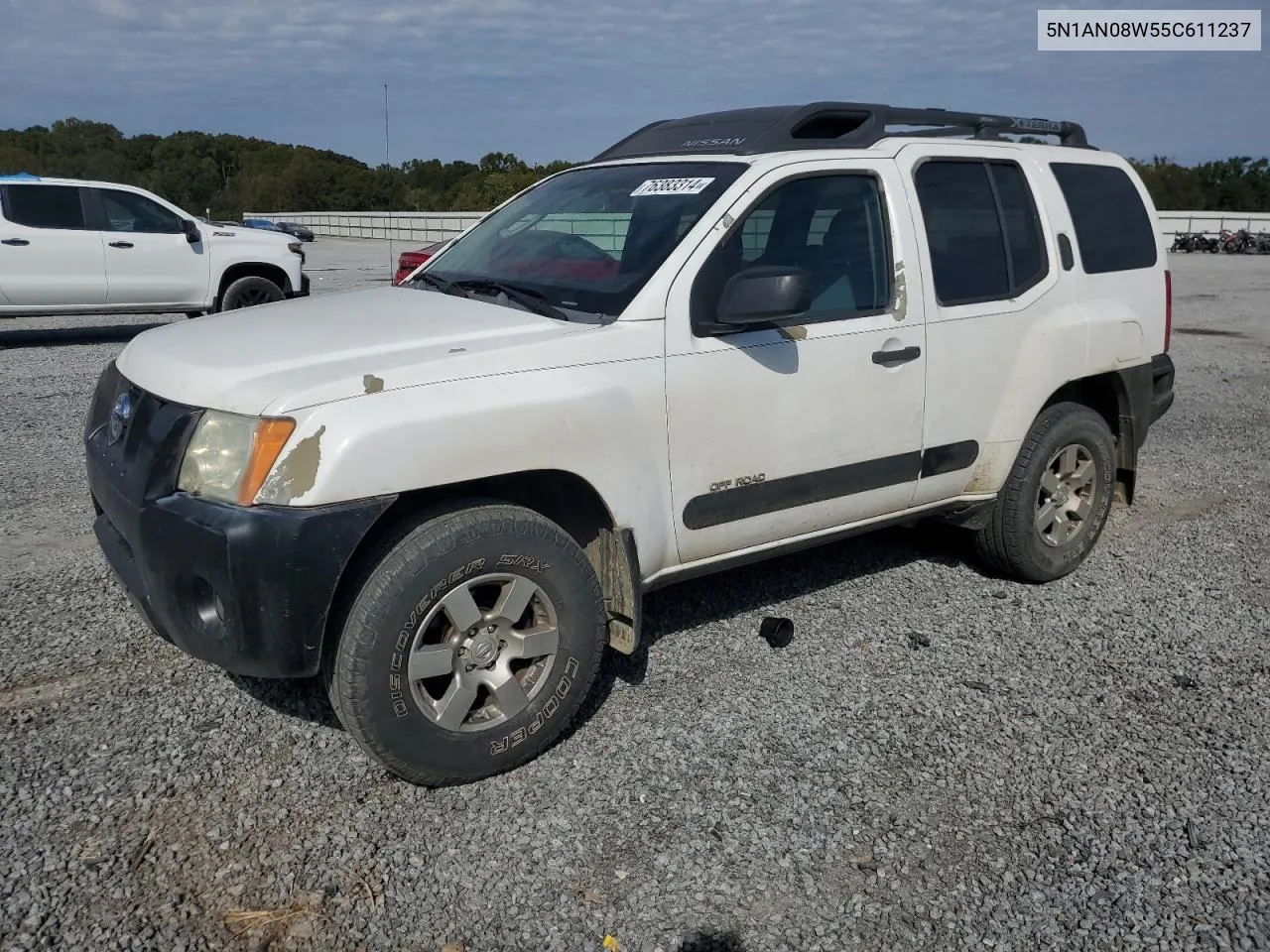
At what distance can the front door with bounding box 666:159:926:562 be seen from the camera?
11.5ft

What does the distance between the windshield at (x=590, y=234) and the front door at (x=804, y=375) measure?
184 mm

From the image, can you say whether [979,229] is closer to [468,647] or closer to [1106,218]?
[1106,218]

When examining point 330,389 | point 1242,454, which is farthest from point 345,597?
point 1242,454

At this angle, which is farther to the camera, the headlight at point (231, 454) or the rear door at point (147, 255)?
the rear door at point (147, 255)

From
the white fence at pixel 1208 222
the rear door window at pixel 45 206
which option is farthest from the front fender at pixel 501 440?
the white fence at pixel 1208 222

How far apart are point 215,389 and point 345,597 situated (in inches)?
27.1

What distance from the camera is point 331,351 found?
312cm

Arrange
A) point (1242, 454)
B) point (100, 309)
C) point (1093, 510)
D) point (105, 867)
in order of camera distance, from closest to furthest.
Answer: point (105, 867) → point (1093, 510) → point (1242, 454) → point (100, 309)

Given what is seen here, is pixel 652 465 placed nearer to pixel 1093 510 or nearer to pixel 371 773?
pixel 371 773

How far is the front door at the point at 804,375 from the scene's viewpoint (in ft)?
11.5

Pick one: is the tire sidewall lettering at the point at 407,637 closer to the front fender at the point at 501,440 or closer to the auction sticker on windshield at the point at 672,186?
the front fender at the point at 501,440

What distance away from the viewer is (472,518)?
9.96 feet

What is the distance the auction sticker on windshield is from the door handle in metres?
0.89

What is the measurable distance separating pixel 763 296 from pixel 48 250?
36.1ft
